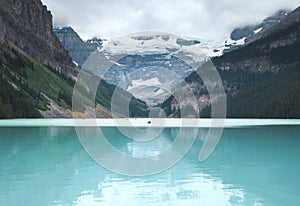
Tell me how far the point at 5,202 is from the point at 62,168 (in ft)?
46.1

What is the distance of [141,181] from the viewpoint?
103 ft

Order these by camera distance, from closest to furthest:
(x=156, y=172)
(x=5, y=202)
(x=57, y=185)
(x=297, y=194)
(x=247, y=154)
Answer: (x=5, y=202)
(x=297, y=194)
(x=57, y=185)
(x=156, y=172)
(x=247, y=154)

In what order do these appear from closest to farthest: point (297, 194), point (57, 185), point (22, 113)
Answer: point (297, 194) → point (57, 185) → point (22, 113)

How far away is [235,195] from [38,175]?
16.7 metres

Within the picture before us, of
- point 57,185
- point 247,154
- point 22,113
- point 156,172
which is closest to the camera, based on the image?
point 57,185

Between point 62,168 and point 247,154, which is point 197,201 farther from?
point 247,154

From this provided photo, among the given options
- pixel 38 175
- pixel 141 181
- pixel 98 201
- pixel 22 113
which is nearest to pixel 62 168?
pixel 38 175

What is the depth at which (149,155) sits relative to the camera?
162 feet

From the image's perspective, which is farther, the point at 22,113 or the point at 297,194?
the point at 22,113

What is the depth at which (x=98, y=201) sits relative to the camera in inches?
968

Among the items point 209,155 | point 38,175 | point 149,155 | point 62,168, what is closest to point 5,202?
point 38,175

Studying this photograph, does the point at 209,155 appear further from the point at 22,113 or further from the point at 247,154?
the point at 22,113

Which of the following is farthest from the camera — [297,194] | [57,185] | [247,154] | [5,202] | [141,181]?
[247,154]

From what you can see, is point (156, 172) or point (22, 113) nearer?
point (156, 172)
